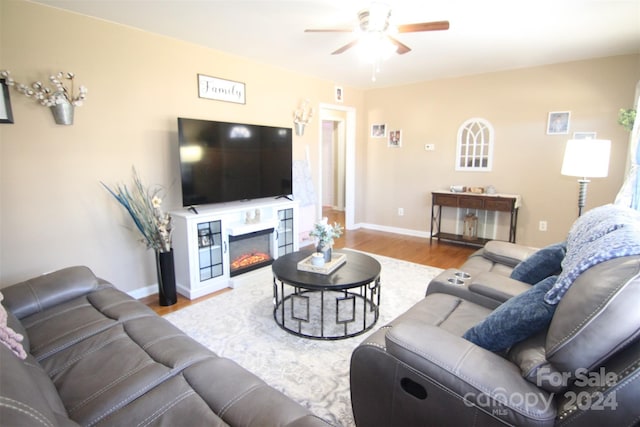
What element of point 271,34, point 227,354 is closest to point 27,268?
point 227,354

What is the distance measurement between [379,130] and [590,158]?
342cm

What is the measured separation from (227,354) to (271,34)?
113 inches

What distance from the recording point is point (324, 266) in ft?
8.23

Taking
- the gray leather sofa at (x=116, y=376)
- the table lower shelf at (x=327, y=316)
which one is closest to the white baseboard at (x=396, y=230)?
the table lower shelf at (x=327, y=316)

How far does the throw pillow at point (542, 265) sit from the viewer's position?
196 cm

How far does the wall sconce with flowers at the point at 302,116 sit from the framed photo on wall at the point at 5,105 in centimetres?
300

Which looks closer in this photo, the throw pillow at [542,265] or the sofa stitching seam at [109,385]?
the sofa stitching seam at [109,385]

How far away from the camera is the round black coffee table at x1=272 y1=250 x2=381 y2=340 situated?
234cm

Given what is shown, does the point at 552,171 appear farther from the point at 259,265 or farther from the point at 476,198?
the point at 259,265

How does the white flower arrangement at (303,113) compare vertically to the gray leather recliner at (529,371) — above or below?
above

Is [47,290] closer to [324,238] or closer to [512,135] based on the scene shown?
[324,238]

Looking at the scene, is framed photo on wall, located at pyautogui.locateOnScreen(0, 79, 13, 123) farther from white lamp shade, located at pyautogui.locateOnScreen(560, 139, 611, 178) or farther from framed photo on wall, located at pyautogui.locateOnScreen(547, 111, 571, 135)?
framed photo on wall, located at pyautogui.locateOnScreen(547, 111, 571, 135)

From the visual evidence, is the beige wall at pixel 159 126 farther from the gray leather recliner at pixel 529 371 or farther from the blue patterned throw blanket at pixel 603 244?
the blue patterned throw blanket at pixel 603 244

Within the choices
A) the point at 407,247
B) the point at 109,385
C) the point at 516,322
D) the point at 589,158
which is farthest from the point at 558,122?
the point at 109,385
